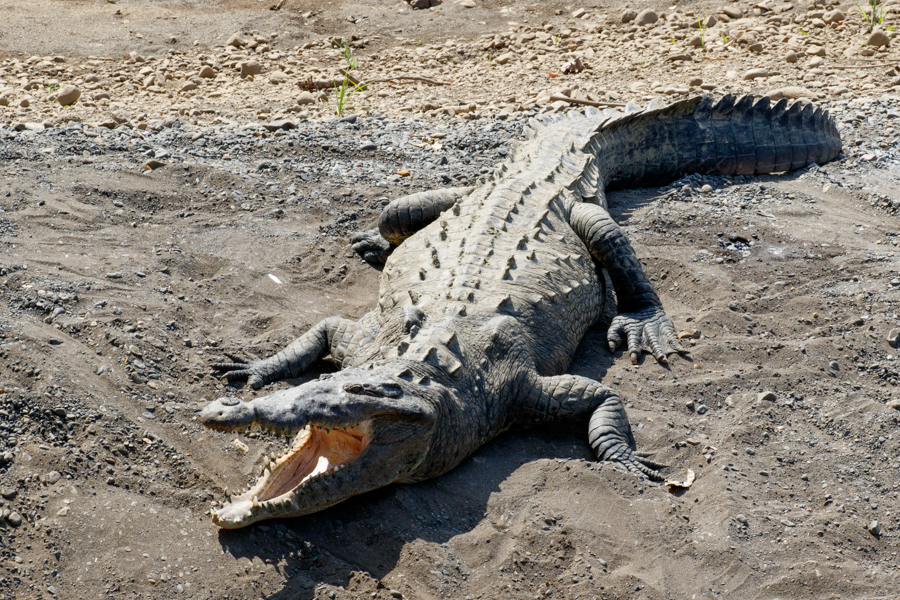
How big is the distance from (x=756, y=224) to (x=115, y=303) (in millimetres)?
4839

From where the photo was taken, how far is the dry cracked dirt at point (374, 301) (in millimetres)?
3635

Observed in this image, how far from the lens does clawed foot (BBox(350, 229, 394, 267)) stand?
6418 mm

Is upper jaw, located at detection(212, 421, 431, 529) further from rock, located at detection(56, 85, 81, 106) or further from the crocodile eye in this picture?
rock, located at detection(56, 85, 81, 106)

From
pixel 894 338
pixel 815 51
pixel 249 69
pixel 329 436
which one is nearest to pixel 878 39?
pixel 815 51

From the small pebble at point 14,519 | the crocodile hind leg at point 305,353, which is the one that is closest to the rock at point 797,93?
the crocodile hind leg at point 305,353

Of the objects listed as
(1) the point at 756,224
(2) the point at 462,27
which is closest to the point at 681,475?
(1) the point at 756,224

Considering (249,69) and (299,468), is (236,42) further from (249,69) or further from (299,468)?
(299,468)

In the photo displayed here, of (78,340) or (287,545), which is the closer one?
(287,545)

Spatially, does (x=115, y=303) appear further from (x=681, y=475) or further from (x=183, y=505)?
(x=681, y=475)

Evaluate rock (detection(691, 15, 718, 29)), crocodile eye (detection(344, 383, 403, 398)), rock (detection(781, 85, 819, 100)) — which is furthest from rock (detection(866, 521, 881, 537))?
rock (detection(691, 15, 718, 29))

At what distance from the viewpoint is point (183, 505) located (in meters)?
3.86

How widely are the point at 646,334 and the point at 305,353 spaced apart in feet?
7.35

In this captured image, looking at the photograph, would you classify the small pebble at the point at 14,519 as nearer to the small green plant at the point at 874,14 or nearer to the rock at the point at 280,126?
the rock at the point at 280,126

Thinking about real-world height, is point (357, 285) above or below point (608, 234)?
below
